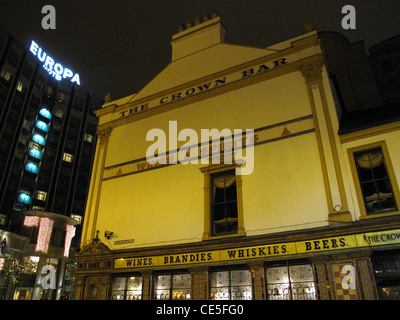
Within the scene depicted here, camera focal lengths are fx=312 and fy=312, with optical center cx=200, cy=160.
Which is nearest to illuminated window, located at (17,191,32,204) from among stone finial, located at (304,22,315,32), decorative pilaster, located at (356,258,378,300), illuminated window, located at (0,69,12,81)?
illuminated window, located at (0,69,12,81)

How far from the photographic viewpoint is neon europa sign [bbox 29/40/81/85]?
204 feet

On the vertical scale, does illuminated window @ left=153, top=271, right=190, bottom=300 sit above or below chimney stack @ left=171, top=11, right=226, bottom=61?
below

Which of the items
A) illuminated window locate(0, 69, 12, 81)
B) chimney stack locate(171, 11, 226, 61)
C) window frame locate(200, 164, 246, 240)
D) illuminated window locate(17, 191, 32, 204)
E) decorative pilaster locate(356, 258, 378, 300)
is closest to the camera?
decorative pilaster locate(356, 258, 378, 300)

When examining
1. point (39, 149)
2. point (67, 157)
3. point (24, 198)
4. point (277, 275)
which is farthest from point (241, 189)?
point (67, 157)

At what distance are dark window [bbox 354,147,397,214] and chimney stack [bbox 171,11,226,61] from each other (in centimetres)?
1142

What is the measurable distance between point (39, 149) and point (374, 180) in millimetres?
59559

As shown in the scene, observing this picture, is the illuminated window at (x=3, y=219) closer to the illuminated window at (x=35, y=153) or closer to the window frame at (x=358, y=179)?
the illuminated window at (x=35, y=153)

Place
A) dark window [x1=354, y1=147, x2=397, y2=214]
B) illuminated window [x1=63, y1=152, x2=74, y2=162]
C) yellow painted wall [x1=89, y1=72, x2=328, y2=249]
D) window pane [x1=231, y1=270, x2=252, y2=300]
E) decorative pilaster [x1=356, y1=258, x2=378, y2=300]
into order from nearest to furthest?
decorative pilaster [x1=356, y1=258, x2=378, y2=300] → dark window [x1=354, y1=147, x2=397, y2=214] → window pane [x1=231, y1=270, x2=252, y2=300] → yellow painted wall [x1=89, y1=72, x2=328, y2=249] → illuminated window [x1=63, y1=152, x2=74, y2=162]

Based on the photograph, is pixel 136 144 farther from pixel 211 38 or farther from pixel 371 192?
pixel 371 192

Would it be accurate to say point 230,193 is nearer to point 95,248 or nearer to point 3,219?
point 95,248

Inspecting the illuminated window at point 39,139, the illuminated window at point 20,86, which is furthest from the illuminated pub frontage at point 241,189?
the illuminated window at point 20,86

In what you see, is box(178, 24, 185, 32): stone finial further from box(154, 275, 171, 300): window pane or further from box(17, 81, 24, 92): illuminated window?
box(17, 81, 24, 92): illuminated window

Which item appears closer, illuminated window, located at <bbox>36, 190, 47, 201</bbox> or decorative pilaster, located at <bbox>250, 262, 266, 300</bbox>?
decorative pilaster, located at <bbox>250, 262, 266, 300</bbox>

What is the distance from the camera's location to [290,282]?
12438mm
